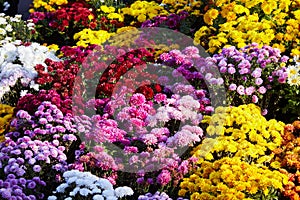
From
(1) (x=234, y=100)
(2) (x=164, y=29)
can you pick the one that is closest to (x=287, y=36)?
(1) (x=234, y=100)

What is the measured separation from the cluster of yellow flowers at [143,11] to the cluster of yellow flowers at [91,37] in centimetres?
62

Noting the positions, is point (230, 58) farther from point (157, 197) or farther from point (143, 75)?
point (157, 197)

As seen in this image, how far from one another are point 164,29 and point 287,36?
167cm

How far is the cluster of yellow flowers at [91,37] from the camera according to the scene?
7949mm

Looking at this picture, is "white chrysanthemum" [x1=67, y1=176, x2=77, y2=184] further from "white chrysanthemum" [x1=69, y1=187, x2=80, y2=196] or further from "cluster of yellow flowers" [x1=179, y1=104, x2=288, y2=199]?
"cluster of yellow flowers" [x1=179, y1=104, x2=288, y2=199]

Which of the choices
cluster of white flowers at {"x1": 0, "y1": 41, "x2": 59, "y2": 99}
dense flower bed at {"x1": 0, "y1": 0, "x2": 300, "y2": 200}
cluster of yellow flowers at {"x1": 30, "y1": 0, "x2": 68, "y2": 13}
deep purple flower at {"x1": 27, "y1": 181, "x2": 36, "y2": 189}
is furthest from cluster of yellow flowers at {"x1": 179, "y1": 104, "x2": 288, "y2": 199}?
cluster of yellow flowers at {"x1": 30, "y1": 0, "x2": 68, "y2": 13}

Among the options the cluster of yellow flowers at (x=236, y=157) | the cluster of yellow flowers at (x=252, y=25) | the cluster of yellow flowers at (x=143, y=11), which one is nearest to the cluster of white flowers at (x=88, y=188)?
the cluster of yellow flowers at (x=236, y=157)

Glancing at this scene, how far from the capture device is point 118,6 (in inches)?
377

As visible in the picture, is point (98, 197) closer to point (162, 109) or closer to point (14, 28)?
point (162, 109)

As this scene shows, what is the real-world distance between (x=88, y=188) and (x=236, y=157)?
1.28 m

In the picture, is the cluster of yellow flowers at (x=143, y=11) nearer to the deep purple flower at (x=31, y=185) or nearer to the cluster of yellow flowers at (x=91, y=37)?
the cluster of yellow flowers at (x=91, y=37)

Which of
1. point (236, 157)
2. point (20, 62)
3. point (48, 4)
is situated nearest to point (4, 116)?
point (20, 62)

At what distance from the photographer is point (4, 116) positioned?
6312mm

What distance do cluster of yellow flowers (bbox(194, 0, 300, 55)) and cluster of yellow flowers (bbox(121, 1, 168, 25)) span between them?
3.22 feet
